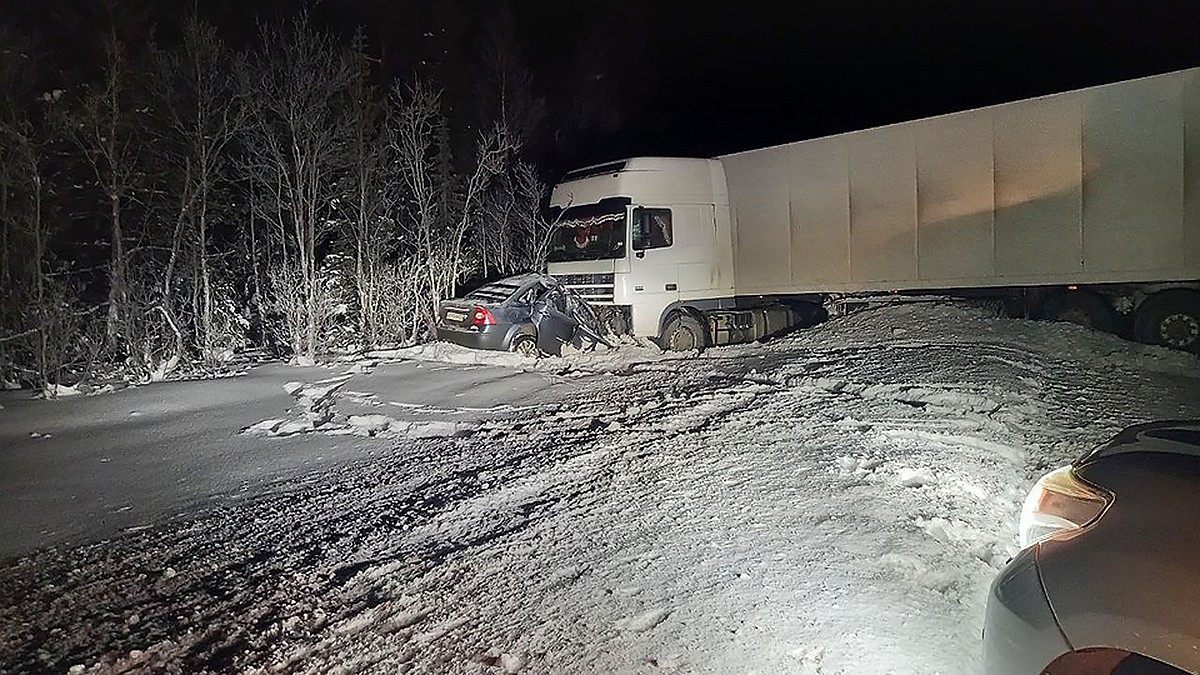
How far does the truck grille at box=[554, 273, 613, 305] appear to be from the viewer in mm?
14812

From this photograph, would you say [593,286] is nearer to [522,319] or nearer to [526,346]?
[522,319]

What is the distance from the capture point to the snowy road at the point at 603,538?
389cm

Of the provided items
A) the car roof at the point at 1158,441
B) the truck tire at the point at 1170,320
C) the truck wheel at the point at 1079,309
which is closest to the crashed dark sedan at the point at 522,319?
the truck wheel at the point at 1079,309

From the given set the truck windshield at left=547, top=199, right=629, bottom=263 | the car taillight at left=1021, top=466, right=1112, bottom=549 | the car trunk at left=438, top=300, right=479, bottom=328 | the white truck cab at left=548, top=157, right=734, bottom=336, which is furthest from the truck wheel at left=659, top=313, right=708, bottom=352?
A: the car taillight at left=1021, top=466, right=1112, bottom=549

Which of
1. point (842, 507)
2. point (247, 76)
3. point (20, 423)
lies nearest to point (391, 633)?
point (842, 507)

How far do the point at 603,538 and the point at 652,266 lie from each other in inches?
393

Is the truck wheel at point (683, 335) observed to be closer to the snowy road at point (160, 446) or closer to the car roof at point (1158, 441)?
the snowy road at point (160, 446)

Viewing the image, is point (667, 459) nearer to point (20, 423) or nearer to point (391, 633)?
point (391, 633)

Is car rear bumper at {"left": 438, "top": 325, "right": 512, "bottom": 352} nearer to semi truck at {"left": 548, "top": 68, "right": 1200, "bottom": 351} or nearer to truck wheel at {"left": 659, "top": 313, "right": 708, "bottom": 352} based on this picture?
semi truck at {"left": 548, "top": 68, "right": 1200, "bottom": 351}

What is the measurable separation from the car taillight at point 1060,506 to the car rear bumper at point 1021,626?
175 mm

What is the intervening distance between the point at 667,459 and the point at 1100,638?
4.63 metres

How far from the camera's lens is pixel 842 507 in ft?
18.0

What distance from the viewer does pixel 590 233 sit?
15.3 m

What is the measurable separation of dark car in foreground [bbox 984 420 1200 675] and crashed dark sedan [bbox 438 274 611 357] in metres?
11.1
